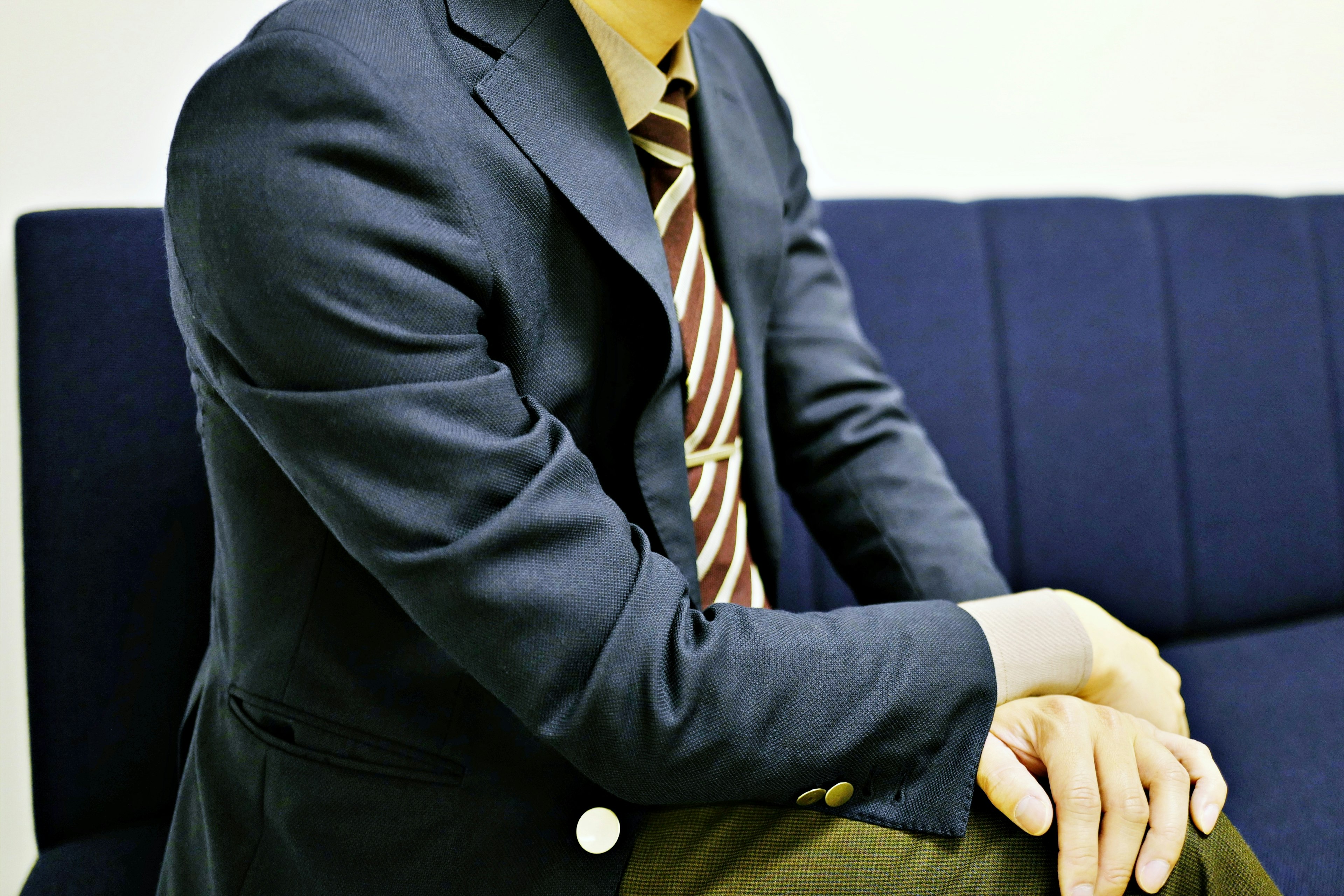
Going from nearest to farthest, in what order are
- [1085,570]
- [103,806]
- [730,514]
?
[730,514] < [103,806] < [1085,570]

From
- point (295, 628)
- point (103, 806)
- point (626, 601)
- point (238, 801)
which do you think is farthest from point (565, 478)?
point (103, 806)

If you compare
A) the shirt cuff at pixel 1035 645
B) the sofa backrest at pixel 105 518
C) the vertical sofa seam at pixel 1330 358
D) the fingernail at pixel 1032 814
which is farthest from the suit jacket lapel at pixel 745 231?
the vertical sofa seam at pixel 1330 358

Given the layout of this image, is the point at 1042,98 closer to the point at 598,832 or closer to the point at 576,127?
the point at 576,127

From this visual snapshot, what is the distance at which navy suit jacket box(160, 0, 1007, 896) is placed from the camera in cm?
50

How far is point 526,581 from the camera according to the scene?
52 cm

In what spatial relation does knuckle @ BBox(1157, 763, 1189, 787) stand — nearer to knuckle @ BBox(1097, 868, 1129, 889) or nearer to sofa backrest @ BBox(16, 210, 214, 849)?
knuckle @ BBox(1097, 868, 1129, 889)

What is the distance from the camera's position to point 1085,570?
48.7 inches

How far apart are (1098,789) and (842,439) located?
0.43 metres

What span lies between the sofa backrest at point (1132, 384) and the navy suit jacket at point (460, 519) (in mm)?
570

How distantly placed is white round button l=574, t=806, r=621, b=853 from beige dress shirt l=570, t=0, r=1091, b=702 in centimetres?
30

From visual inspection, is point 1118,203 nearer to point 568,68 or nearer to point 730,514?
point 730,514

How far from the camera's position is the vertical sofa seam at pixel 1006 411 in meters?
1.22

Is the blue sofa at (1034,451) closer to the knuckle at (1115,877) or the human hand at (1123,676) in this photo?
the human hand at (1123,676)

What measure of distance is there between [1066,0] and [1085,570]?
2.77ft
